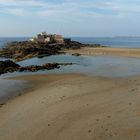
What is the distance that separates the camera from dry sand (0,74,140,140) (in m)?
12.6

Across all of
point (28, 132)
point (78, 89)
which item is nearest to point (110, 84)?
point (78, 89)

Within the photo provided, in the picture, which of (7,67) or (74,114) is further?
(7,67)

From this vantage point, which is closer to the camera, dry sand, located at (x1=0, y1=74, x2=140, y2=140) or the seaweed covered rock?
dry sand, located at (x1=0, y1=74, x2=140, y2=140)

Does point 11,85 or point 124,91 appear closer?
point 124,91

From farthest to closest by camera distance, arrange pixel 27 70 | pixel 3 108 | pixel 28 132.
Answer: pixel 27 70 → pixel 3 108 → pixel 28 132

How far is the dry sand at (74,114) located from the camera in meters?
12.6

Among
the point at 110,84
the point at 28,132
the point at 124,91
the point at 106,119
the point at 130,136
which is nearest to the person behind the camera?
the point at 130,136

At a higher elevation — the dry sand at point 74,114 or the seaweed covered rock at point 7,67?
the dry sand at point 74,114

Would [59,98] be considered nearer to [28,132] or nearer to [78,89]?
[78,89]

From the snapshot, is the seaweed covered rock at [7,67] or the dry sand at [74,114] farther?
the seaweed covered rock at [7,67]

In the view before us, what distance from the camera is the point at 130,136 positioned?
39.5 ft

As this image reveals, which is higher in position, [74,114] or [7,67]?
[74,114]

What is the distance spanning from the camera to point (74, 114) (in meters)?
15.1

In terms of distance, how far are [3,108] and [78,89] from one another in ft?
18.8
